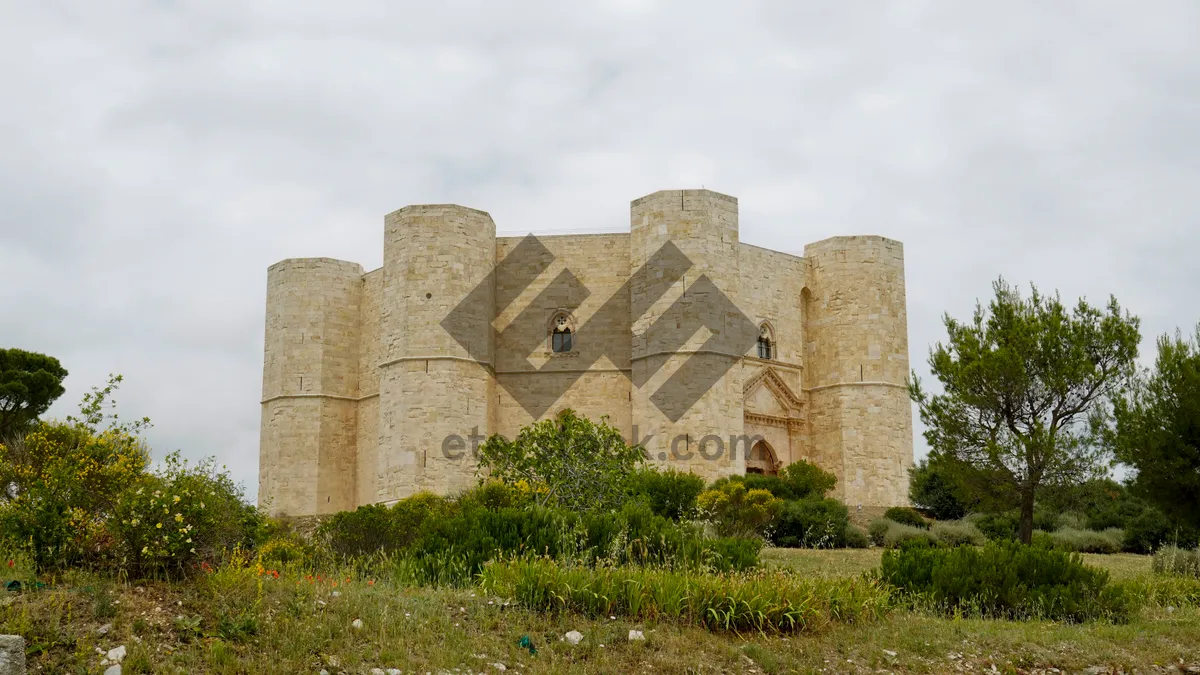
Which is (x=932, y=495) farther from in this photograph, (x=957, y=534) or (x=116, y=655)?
(x=116, y=655)

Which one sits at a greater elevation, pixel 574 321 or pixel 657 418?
pixel 574 321

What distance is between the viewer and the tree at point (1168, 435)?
15.3 metres

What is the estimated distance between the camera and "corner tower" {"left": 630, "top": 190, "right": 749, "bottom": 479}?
25.6m

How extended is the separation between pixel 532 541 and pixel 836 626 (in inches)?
109

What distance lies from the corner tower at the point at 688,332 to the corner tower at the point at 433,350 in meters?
3.69

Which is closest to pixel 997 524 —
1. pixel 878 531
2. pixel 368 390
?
pixel 878 531

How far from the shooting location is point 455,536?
1009 cm

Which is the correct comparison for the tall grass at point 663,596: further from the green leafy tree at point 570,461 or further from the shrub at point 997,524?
the shrub at point 997,524

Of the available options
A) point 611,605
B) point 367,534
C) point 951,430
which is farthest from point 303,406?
point 611,605

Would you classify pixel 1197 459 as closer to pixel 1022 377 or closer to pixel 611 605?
pixel 1022 377

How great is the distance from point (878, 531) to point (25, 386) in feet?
68.0

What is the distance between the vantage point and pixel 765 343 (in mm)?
28891

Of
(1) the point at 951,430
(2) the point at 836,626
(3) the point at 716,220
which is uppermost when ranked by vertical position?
(3) the point at 716,220

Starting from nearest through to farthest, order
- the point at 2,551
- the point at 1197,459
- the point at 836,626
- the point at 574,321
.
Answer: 1. the point at 2,551
2. the point at 836,626
3. the point at 1197,459
4. the point at 574,321
